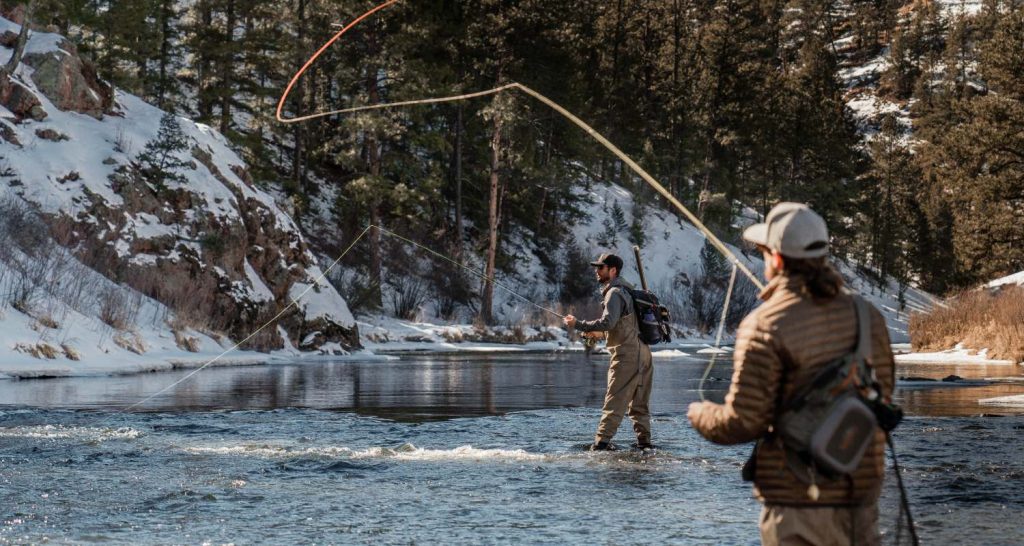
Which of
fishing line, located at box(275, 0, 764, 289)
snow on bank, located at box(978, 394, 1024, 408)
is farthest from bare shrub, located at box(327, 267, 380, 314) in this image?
snow on bank, located at box(978, 394, 1024, 408)

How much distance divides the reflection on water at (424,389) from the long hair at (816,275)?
39.5 feet

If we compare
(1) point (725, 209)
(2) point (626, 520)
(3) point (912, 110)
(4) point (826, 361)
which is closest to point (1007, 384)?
(2) point (626, 520)

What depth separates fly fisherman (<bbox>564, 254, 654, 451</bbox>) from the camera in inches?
497

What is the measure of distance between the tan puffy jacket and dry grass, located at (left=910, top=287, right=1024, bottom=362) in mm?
28495

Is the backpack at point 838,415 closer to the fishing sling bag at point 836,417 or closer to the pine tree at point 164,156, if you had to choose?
the fishing sling bag at point 836,417

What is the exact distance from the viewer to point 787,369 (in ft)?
14.3

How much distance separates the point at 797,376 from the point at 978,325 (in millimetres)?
33331

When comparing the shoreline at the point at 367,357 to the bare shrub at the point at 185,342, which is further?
the bare shrub at the point at 185,342

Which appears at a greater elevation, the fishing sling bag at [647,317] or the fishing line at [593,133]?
the fishing line at [593,133]

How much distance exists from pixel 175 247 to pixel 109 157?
10.4 feet

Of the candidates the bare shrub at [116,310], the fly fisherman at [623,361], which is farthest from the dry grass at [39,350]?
the fly fisherman at [623,361]

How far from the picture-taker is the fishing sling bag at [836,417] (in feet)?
13.7

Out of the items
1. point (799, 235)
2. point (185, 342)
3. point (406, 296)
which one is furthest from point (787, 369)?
point (406, 296)

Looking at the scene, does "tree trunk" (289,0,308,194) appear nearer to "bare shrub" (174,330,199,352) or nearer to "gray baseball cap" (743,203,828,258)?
"bare shrub" (174,330,199,352)
